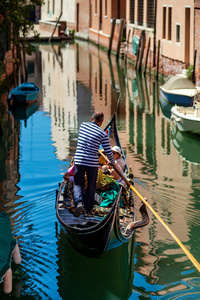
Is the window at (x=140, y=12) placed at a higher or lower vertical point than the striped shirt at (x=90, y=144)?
higher

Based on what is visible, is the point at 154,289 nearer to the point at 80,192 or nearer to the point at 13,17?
the point at 80,192

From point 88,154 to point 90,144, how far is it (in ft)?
0.42

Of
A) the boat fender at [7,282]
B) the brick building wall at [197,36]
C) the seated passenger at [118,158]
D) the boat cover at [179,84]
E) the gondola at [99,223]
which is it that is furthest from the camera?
the brick building wall at [197,36]

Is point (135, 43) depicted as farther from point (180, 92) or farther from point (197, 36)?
point (180, 92)

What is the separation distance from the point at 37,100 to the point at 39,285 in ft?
41.9

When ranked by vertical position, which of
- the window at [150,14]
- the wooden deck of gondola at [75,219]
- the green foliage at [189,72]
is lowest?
the wooden deck of gondola at [75,219]

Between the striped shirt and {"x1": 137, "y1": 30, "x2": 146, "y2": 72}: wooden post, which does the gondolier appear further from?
{"x1": 137, "y1": 30, "x2": 146, "y2": 72}: wooden post

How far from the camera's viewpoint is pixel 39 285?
6.89 metres

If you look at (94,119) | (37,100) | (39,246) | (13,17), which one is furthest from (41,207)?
(37,100)

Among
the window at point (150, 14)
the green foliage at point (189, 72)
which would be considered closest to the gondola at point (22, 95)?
the green foliage at point (189, 72)

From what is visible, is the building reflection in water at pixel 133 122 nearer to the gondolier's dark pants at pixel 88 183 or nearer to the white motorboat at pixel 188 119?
the white motorboat at pixel 188 119

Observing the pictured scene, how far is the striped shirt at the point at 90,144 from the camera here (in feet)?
24.2

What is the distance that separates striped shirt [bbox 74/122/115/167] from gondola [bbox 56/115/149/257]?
20.0 inches

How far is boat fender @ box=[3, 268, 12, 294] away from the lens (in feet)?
21.3
